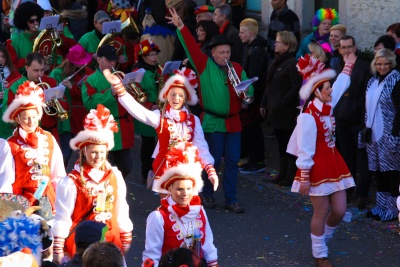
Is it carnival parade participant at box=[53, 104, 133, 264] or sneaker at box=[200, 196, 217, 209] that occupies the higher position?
carnival parade participant at box=[53, 104, 133, 264]

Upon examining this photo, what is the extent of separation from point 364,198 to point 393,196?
1.65 ft

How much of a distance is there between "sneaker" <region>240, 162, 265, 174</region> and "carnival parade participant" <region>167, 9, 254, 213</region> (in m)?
1.61

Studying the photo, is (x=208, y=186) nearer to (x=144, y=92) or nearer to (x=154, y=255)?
(x=144, y=92)

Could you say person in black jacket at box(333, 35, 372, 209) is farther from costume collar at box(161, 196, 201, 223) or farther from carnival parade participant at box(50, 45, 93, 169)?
costume collar at box(161, 196, 201, 223)

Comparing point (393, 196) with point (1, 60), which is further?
point (1, 60)

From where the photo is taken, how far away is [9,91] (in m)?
11.0

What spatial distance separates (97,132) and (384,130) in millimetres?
3642

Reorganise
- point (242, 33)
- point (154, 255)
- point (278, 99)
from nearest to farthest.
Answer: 1. point (154, 255)
2. point (278, 99)
3. point (242, 33)

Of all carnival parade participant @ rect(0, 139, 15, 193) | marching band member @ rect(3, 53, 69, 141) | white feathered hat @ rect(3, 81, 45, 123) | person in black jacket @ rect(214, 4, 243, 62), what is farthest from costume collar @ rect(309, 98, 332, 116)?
person in black jacket @ rect(214, 4, 243, 62)

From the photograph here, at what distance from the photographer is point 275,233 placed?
1027 centimetres

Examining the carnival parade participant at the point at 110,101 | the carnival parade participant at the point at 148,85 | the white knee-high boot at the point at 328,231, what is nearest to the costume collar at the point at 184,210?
the white knee-high boot at the point at 328,231

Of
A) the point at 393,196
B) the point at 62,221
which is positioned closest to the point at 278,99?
the point at 393,196

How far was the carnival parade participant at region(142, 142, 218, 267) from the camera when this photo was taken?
707 cm

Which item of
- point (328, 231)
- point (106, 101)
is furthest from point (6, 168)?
point (328, 231)
